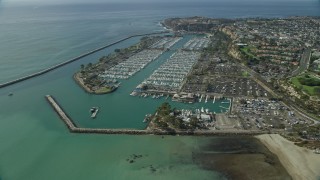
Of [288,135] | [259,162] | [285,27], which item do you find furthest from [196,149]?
[285,27]

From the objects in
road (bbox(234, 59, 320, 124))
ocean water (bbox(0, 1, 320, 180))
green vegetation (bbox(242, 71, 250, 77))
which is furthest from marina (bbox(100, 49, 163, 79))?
road (bbox(234, 59, 320, 124))

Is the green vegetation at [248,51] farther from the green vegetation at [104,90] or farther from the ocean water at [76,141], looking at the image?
the green vegetation at [104,90]

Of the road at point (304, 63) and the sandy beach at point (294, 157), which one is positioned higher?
the road at point (304, 63)

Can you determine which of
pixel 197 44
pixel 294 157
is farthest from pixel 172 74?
pixel 197 44

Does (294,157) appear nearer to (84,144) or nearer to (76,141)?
(84,144)

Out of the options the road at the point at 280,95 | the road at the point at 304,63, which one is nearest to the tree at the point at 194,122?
the road at the point at 280,95

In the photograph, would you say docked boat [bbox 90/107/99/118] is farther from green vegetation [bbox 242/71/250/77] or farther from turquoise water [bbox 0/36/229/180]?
green vegetation [bbox 242/71/250/77]
